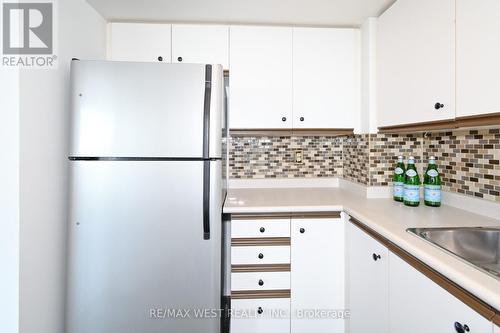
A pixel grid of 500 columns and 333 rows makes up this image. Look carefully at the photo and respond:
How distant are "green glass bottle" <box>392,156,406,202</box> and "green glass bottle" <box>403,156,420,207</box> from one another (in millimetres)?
82

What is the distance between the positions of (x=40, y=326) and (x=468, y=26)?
2.28m

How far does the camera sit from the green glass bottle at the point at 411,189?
162cm

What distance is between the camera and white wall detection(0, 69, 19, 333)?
121 centimetres

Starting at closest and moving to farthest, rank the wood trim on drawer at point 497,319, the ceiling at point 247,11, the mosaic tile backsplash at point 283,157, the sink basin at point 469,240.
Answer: the wood trim on drawer at point 497,319, the sink basin at point 469,240, the ceiling at point 247,11, the mosaic tile backsplash at point 283,157

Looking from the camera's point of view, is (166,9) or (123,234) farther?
(166,9)

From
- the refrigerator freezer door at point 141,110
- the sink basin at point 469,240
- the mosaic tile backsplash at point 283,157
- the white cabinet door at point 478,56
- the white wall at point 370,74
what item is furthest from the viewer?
the mosaic tile backsplash at point 283,157

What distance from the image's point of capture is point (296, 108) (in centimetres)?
197

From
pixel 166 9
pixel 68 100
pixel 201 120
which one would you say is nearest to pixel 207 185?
pixel 201 120

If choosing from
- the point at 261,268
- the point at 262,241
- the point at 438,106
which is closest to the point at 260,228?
the point at 262,241

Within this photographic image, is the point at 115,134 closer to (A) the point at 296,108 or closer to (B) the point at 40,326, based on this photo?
(B) the point at 40,326

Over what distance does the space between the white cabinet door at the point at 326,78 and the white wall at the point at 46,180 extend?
1378 mm

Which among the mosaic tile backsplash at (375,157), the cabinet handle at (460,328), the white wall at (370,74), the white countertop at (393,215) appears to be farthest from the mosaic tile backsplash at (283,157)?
the cabinet handle at (460,328)

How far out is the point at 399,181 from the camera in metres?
1.79

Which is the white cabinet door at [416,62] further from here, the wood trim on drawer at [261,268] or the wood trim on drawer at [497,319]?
the wood trim on drawer at [261,268]
